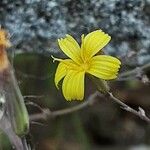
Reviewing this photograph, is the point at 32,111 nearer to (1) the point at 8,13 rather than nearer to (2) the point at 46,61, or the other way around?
(2) the point at 46,61

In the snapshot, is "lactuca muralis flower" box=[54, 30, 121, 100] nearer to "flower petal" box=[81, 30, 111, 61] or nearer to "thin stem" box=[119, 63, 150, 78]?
"flower petal" box=[81, 30, 111, 61]

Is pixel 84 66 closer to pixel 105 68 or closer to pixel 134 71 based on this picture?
pixel 105 68

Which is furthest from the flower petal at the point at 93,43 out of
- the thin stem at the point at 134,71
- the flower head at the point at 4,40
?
the thin stem at the point at 134,71

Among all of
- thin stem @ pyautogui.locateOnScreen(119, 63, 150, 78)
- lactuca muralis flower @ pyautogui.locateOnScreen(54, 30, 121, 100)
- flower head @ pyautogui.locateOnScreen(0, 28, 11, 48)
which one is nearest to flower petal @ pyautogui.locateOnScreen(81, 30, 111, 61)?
lactuca muralis flower @ pyautogui.locateOnScreen(54, 30, 121, 100)

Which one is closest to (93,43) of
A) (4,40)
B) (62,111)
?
(4,40)

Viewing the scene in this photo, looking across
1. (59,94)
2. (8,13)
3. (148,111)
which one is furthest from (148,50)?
(148,111)

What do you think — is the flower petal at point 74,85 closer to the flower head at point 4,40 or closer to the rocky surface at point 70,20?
the flower head at point 4,40
